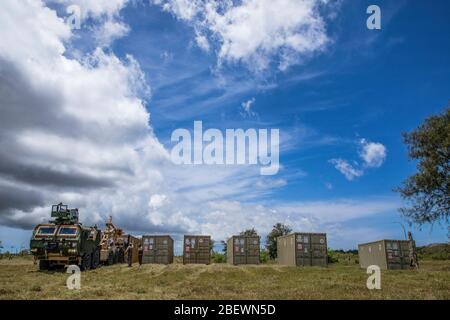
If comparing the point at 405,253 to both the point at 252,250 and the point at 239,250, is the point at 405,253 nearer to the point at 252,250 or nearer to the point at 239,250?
the point at 252,250

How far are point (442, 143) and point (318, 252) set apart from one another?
13.4 m

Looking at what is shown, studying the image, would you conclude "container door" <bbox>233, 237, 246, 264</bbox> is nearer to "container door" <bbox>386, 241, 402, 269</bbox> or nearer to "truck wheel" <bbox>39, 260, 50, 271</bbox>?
"container door" <bbox>386, 241, 402, 269</bbox>

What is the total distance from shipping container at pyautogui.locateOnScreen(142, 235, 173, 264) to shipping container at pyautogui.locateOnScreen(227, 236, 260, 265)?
21.6 feet

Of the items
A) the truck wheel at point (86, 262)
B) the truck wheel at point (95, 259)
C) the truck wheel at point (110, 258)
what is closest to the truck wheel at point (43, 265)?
the truck wheel at point (86, 262)

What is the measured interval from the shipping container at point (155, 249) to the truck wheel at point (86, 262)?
7710 mm

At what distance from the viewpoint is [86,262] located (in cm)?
3003

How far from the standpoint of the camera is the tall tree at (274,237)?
201 feet

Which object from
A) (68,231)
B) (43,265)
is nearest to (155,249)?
(68,231)

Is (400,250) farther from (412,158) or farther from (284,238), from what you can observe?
(284,238)

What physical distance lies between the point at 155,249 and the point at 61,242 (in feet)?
42.4

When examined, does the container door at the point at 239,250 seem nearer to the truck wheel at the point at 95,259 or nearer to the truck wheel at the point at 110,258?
the truck wheel at the point at 110,258

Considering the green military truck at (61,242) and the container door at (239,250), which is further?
the container door at (239,250)

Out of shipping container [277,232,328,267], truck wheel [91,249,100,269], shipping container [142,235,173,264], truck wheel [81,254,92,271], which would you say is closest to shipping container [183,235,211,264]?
shipping container [142,235,173,264]
